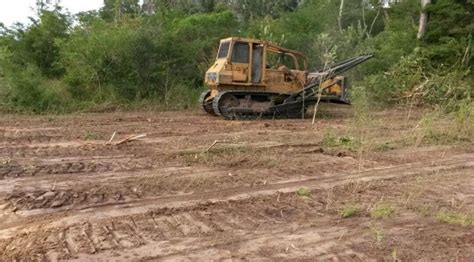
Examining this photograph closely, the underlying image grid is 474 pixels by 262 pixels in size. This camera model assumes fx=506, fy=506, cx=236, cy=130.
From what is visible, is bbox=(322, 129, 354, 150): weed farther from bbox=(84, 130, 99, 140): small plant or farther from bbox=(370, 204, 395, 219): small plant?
bbox=(84, 130, 99, 140): small plant

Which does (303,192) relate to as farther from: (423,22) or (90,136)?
(423,22)

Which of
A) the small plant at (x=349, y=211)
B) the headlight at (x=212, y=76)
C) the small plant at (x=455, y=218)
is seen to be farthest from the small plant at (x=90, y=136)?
the small plant at (x=455, y=218)

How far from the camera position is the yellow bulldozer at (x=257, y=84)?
46.5 feet

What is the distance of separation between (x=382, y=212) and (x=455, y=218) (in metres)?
0.72

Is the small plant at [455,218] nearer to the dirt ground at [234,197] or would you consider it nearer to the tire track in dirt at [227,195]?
the dirt ground at [234,197]

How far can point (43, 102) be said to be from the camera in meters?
15.1

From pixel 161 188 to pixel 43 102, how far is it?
406 inches

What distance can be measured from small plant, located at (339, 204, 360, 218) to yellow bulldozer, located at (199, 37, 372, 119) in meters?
8.60

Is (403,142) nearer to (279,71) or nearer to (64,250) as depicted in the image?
(279,71)

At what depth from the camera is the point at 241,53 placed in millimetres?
14297

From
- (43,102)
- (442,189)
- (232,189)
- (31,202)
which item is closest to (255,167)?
(232,189)

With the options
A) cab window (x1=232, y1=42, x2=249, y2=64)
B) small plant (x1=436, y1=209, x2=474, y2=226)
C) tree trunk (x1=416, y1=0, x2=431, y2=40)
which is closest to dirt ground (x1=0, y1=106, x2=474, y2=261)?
small plant (x1=436, y1=209, x2=474, y2=226)

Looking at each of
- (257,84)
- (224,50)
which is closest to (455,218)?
(257,84)

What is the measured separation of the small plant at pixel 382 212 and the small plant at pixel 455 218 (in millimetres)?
462
